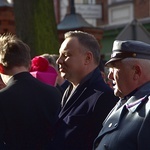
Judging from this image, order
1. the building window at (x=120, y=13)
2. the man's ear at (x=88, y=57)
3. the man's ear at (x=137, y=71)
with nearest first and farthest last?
the man's ear at (x=137, y=71), the man's ear at (x=88, y=57), the building window at (x=120, y=13)

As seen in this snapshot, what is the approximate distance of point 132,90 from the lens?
467 centimetres

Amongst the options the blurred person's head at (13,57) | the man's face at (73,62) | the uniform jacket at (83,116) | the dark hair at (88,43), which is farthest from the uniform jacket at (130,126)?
the blurred person's head at (13,57)

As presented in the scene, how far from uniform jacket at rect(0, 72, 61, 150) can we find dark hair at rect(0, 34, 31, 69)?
0.11 metres

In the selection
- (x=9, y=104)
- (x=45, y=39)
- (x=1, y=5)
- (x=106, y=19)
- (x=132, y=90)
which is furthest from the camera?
(x=106, y=19)

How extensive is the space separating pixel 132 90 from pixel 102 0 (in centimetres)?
2101

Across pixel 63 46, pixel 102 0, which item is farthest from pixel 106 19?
pixel 63 46

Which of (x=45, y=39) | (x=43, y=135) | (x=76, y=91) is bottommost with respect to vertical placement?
(x=45, y=39)

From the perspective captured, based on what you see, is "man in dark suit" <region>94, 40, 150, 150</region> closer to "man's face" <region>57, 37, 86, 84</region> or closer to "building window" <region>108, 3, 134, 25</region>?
"man's face" <region>57, 37, 86, 84</region>

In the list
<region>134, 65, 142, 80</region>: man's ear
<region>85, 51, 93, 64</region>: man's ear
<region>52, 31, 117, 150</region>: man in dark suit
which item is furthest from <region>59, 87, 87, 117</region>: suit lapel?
<region>134, 65, 142, 80</region>: man's ear

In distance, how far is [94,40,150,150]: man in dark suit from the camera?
4.36 metres

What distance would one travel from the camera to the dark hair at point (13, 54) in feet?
18.5

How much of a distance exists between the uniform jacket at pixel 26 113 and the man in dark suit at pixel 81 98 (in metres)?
0.18

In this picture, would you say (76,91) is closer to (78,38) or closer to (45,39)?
(78,38)

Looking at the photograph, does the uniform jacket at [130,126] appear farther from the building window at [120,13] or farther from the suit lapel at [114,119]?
the building window at [120,13]
